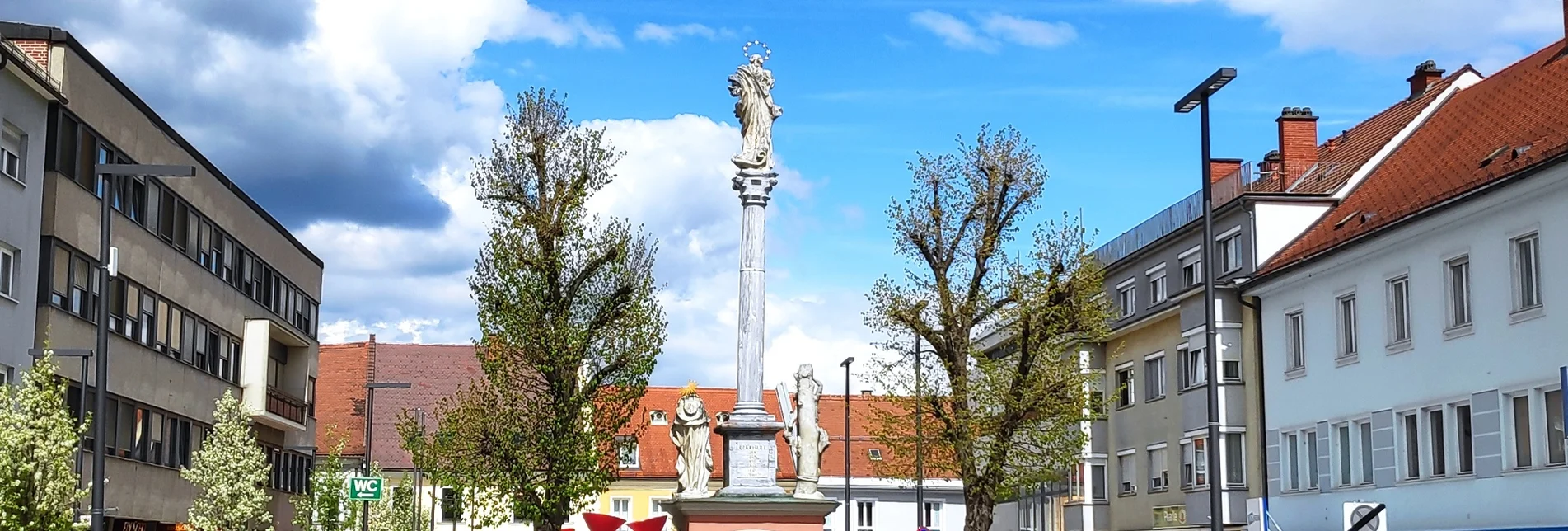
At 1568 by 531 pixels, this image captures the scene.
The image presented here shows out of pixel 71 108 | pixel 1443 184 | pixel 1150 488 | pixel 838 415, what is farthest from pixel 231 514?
pixel 838 415

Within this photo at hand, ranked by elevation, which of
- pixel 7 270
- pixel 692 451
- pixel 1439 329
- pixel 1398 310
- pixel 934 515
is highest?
pixel 7 270

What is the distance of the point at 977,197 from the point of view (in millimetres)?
38406

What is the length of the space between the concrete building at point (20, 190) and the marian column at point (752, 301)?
463 inches

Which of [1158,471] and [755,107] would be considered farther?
[1158,471]

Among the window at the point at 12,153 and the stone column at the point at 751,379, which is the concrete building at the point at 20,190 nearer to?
the window at the point at 12,153

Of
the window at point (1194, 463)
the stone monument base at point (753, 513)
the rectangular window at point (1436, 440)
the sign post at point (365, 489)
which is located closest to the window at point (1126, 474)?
the window at point (1194, 463)

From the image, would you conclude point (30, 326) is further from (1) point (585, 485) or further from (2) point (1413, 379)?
(2) point (1413, 379)

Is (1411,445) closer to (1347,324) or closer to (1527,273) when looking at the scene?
(1347,324)

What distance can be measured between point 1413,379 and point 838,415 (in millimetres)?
50116

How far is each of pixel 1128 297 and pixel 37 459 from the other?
29766mm

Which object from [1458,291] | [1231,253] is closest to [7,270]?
[1458,291]

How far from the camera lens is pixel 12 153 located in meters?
30.3

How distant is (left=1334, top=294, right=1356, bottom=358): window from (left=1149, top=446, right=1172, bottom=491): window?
9.10m

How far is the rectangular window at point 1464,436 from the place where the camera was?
3027 centimetres
